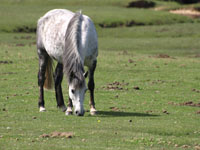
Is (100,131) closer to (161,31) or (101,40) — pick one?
(101,40)

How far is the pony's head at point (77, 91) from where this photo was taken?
11.8 meters

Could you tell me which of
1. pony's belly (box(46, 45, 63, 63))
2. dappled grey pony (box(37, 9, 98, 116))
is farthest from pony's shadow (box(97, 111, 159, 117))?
pony's belly (box(46, 45, 63, 63))

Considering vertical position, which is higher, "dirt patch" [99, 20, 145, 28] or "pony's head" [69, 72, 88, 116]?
"pony's head" [69, 72, 88, 116]

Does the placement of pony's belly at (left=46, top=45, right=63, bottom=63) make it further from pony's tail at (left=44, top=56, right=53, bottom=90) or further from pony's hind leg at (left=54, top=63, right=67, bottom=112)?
pony's tail at (left=44, top=56, right=53, bottom=90)

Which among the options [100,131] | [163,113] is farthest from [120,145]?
[163,113]

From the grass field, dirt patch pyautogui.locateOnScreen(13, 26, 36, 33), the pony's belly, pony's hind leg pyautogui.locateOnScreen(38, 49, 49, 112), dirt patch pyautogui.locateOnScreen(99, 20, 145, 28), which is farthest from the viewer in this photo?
dirt patch pyautogui.locateOnScreen(99, 20, 145, 28)

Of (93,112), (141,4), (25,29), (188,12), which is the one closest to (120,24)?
(25,29)

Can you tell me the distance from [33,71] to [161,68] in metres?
6.48

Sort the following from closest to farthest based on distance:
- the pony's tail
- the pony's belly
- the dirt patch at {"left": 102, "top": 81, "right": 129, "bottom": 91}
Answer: the pony's belly, the pony's tail, the dirt patch at {"left": 102, "top": 81, "right": 129, "bottom": 91}

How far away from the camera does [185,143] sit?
9.51 meters

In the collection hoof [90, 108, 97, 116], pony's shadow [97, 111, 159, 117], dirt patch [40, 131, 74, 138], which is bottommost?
pony's shadow [97, 111, 159, 117]

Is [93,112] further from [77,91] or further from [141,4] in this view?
[141,4]

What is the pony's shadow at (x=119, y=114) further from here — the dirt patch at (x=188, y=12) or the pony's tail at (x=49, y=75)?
the dirt patch at (x=188, y=12)

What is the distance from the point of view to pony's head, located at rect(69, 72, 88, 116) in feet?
38.8
